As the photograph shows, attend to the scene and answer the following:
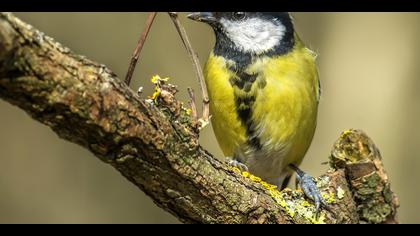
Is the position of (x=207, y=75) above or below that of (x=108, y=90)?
above

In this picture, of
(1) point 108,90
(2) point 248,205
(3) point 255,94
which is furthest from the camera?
(3) point 255,94

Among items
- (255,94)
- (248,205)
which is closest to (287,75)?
(255,94)

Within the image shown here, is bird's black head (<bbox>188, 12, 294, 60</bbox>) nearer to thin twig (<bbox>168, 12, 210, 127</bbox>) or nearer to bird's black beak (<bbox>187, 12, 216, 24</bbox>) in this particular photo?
bird's black beak (<bbox>187, 12, 216, 24</bbox>)

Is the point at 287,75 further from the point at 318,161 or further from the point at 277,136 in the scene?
the point at 318,161

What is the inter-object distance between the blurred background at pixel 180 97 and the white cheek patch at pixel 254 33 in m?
1.85

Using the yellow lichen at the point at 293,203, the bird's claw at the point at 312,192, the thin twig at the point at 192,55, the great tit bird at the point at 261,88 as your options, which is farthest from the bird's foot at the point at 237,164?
the thin twig at the point at 192,55

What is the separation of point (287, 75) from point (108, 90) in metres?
1.49

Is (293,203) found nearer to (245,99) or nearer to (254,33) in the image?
(245,99)

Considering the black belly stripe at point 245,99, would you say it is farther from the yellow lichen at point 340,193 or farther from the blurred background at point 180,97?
the blurred background at point 180,97

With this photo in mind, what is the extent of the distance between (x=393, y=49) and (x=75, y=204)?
2.98 meters

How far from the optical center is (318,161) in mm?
5430
